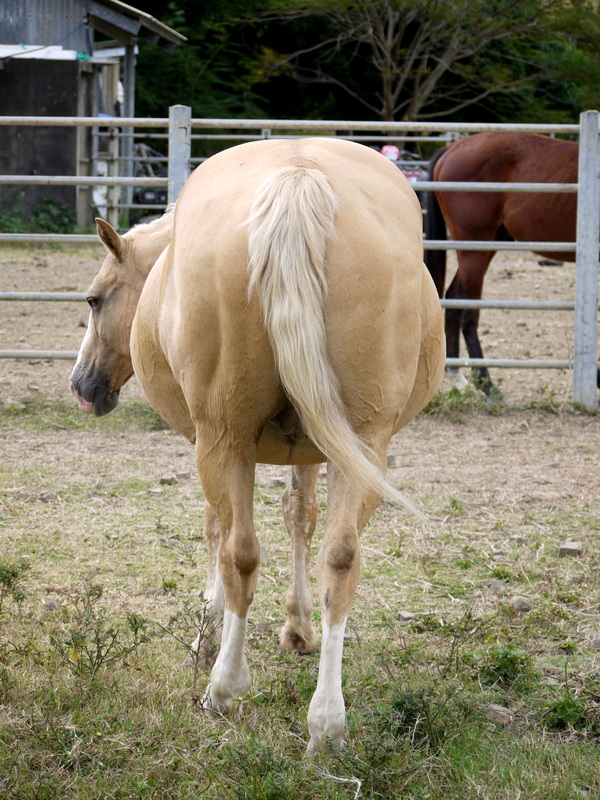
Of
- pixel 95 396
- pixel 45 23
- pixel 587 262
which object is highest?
pixel 45 23

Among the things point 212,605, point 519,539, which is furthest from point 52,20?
point 212,605

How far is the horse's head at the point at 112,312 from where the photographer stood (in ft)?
11.8

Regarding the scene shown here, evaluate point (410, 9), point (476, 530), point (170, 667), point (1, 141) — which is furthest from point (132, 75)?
point (170, 667)

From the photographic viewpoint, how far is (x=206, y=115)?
21.8 meters

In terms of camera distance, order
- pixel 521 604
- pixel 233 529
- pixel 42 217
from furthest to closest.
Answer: pixel 42 217 → pixel 521 604 → pixel 233 529

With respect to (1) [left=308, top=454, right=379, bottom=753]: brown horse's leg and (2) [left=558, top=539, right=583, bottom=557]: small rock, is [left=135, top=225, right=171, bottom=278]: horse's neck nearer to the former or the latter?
(1) [left=308, top=454, right=379, bottom=753]: brown horse's leg

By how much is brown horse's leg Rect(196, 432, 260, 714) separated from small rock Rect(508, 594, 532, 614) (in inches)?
49.5

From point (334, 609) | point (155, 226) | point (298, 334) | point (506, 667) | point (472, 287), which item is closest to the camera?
point (298, 334)

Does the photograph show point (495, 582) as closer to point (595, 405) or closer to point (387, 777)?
point (387, 777)

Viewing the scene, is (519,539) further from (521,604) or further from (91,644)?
(91,644)

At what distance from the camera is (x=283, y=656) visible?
3088 millimetres

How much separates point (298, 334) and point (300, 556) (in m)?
1.32

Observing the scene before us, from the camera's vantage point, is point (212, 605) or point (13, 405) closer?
point (212, 605)

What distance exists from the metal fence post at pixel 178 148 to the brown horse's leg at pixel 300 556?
3.32 m
